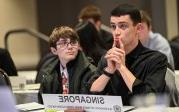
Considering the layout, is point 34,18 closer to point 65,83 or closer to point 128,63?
point 65,83

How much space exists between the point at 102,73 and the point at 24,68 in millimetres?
6648

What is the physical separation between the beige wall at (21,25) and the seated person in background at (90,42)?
389 cm

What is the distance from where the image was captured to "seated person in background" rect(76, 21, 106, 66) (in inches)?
Answer: 191

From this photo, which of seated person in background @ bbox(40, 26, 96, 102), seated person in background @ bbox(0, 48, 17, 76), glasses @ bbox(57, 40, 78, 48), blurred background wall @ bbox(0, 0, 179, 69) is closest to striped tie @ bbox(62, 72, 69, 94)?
seated person in background @ bbox(40, 26, 96, 102)

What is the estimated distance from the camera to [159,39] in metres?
5.39

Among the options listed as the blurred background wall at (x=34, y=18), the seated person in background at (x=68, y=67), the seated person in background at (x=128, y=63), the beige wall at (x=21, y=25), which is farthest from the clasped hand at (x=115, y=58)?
the beige wall at (x=21, y=25)

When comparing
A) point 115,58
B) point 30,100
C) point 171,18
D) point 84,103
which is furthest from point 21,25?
point 84,103

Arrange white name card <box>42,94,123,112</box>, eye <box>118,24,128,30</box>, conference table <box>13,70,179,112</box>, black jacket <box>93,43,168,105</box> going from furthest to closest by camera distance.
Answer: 1. eye <box>118,24,128,30</box>
2. black jacket <box>93,43,168,105</box>
3. conference table <box>13,70,179,112</box>
4. white name card <box>42,94,123,112</box>

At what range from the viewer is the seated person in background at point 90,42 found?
15.9 feet

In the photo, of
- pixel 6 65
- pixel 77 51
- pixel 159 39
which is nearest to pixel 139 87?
pixel 77 51

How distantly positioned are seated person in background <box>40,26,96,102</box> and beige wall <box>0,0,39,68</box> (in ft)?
18.9

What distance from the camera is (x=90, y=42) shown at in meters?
5.01

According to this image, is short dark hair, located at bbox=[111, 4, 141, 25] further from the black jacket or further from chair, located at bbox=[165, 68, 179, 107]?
chair, located at bbox=[165, 68, 179, 107]

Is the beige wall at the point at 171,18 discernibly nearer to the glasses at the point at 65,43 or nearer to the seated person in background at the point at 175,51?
the seated person in background at the point at 175,51
